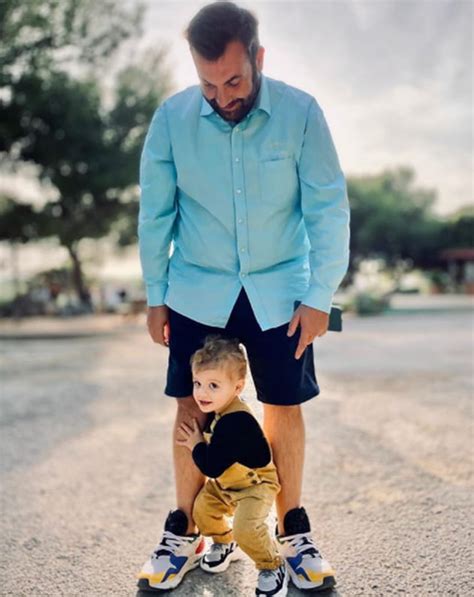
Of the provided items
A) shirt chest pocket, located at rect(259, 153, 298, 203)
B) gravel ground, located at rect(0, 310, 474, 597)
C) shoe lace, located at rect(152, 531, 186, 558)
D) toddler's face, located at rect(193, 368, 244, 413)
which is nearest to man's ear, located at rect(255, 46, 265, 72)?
shirt chest pocket, located at rect(259, 153, 298, 203)

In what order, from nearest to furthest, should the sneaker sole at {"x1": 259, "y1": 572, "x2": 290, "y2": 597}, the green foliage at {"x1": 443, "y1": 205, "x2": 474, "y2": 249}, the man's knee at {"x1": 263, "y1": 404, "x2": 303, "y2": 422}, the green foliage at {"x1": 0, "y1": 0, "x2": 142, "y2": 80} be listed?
the sneaker sole at {"x1": 259, "y1": 572, "x2": 290, "y2": 597}
the man's knee at {"x1": 263, "y1": 404, "x2": 303, "y2": 422}
the green foliage at {"x1": 0, "y1": 0, "x2": 142, "y2": 80}
the green foliage at {"x1": 443, "y1": 205, "x2": 474, "y2": 249}

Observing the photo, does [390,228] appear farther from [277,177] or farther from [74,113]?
[277,177]

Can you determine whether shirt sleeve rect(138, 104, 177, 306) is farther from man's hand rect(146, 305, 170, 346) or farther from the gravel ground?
the gravel ground

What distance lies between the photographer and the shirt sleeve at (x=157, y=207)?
95.4 inches

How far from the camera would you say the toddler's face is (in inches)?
89.5

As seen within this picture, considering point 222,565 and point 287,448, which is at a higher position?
point 287,448

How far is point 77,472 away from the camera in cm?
387

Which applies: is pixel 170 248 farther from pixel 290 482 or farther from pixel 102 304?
pixel 102 304

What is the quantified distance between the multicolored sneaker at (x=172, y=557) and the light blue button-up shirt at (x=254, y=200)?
0.76m

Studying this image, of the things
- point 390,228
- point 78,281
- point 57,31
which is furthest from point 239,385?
point 390,228

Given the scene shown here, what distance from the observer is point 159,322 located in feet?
8.19

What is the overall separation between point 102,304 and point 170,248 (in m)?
28.0

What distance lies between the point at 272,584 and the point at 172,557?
378 mm

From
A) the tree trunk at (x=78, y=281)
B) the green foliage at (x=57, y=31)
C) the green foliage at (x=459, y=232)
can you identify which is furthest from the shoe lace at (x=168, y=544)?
the green foliage at (x=459, y=232)
